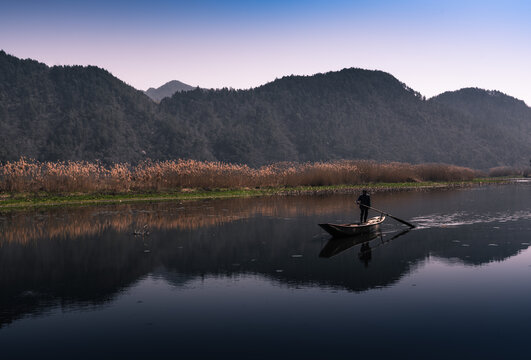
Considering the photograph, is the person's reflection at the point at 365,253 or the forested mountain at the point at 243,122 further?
the forested mountain at the point at 243,122

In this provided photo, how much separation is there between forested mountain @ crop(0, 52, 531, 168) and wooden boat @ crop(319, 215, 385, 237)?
86.8m

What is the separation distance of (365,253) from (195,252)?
5703 mm

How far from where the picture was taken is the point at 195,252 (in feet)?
55.7

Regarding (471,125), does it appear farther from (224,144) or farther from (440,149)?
(224,144)

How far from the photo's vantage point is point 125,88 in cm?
12638

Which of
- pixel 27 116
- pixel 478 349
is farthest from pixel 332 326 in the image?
pixel 27 116

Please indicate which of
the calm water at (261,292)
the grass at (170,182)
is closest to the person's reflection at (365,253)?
the calm water at (261,292)

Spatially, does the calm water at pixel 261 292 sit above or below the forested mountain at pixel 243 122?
below

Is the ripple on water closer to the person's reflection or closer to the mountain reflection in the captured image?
the mountain reflection

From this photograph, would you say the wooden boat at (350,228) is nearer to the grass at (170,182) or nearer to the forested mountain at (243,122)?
the grass at (170,182)

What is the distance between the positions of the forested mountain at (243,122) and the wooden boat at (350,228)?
86795 millimetres

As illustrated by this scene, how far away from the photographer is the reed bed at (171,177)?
36.1 meters

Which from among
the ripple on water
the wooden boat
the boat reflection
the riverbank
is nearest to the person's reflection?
the boat reflection

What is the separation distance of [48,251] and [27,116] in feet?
326
